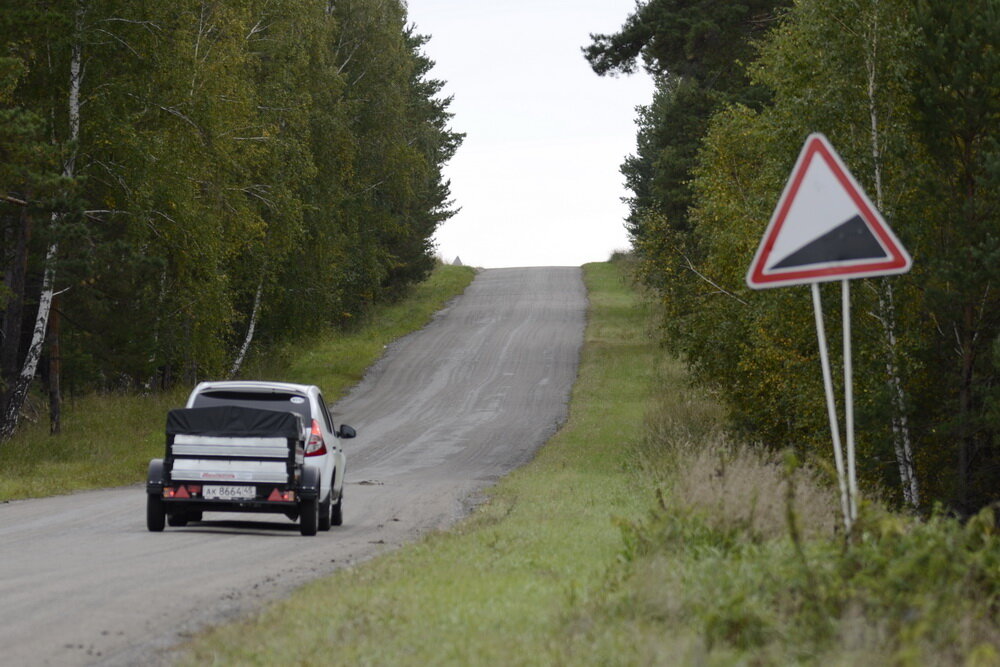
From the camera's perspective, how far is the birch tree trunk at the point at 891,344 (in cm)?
2372

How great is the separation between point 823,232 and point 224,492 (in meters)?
9.13

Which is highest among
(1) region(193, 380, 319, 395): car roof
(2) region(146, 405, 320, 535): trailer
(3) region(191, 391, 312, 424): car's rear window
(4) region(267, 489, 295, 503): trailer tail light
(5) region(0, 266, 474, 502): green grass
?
(1) region(193, 380, 319, 395): car roof

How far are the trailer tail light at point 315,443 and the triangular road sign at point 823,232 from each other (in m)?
8.98

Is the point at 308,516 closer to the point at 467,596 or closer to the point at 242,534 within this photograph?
the point at 242,534

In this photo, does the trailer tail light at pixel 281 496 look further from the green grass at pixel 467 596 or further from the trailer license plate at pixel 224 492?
the green grass at pixel 467 596

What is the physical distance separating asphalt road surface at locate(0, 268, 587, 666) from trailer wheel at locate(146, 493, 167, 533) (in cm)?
13

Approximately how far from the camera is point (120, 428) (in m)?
32.4

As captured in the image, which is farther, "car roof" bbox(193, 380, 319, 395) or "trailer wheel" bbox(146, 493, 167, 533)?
"car roof" bbox(193, 380, 319, 395)

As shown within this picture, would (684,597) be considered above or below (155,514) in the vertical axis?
above

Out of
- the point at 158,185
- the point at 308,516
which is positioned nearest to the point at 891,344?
the point at 308,516

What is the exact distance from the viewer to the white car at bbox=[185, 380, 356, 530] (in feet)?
54.2

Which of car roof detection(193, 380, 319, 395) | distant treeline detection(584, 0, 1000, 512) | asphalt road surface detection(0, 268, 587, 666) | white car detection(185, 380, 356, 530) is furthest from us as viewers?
distant treeline detection(584, 0, 1000, 512)

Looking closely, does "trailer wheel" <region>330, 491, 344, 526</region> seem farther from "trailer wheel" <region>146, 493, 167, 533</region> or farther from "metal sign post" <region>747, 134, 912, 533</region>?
"metal sign post" <region>747, 134, 912, 533</region>

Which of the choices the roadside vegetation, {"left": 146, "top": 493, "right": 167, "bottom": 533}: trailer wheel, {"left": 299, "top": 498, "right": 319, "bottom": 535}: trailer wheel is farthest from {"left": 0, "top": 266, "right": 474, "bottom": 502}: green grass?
the roadside vegetation
